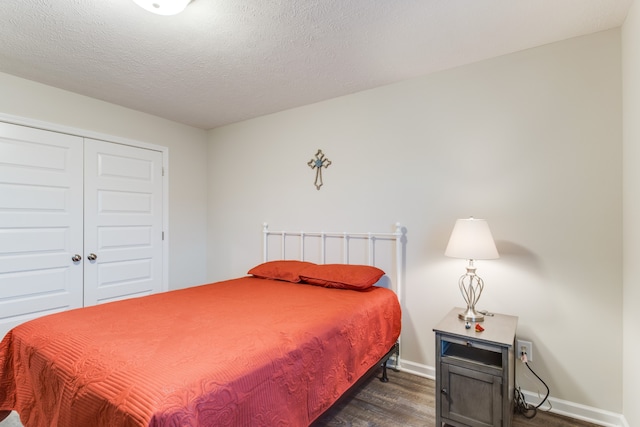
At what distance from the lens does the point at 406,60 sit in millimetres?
2246

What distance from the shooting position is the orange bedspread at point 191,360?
3.31 ft

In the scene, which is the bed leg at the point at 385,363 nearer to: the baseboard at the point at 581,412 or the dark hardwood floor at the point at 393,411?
the dark hardwood floor at the point at 393,411

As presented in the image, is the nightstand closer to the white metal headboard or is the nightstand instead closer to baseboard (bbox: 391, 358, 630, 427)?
baseboard (bbox: 391, 358, 630, 427)

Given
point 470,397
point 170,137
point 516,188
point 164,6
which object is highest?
point 164,6

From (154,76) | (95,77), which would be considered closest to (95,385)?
(154,76)

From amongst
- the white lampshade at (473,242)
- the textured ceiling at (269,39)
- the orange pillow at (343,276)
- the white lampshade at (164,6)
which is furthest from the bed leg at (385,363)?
the white lampshade at (164,6)

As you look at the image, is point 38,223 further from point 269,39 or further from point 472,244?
point 472,244

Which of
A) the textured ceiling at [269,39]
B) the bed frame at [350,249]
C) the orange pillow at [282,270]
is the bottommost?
the orange pillow at [282,270]

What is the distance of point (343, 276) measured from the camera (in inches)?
95.5

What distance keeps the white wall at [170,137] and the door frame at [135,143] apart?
0.04m

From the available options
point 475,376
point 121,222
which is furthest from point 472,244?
point 121,222

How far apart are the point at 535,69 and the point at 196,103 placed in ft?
9.27

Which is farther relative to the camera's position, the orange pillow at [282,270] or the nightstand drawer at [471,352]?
the orange pillow at [282,270]

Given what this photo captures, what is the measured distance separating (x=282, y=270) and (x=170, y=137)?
6.98 ft
